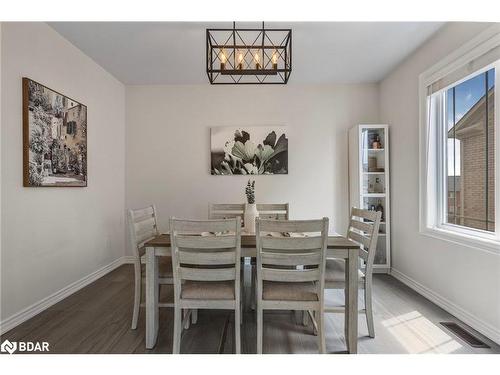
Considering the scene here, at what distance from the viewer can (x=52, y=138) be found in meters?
2.54

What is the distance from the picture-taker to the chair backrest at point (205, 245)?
1634 millimetres

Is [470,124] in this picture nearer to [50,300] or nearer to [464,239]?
[464,239]

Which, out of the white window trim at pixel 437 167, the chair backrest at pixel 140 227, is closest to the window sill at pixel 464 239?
the white window trim at pixel 437 167

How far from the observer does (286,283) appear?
187 centimetres

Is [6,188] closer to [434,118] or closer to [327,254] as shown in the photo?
[327,254]

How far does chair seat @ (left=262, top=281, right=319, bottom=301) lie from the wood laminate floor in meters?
0.44

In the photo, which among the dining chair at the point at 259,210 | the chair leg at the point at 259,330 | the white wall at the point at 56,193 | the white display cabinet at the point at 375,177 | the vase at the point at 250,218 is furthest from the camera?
the white display cabinet at the point at 375,177

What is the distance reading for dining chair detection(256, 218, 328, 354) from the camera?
63.3 inches

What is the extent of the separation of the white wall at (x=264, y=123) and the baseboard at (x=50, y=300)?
127 cm

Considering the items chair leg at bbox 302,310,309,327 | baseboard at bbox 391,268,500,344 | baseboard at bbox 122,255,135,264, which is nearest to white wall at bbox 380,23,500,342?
baseboard at bbox 391,268,500,344

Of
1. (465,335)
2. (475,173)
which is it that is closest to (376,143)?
(475,173)

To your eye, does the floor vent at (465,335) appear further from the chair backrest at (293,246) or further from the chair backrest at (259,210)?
the chair backrest at (259,210)

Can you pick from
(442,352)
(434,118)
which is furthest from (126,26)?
(442,352)

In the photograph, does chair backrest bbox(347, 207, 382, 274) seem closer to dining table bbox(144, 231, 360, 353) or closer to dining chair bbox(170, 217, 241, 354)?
dining table bbox(144, 231, 360, 353)
